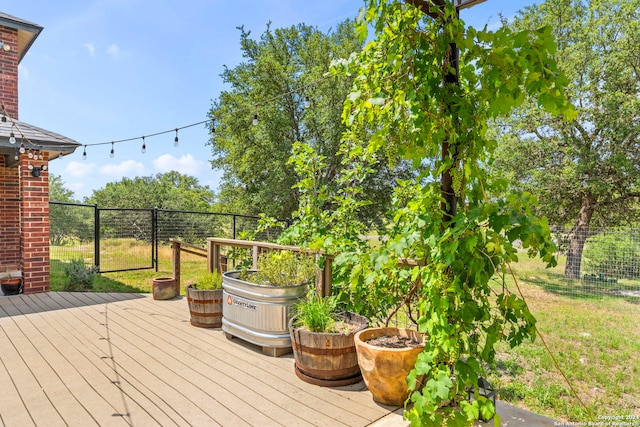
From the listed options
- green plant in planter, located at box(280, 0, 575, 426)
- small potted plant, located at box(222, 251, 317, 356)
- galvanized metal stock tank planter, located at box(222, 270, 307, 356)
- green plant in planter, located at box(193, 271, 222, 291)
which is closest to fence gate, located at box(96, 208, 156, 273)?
green plant in planter, located at box(193, 271, 222, 291)

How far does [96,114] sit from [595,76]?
17.4 m

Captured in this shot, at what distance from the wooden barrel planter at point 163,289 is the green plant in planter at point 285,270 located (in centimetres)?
236

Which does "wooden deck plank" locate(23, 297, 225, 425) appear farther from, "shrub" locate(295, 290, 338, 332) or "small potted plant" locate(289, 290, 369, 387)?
"shrub" locate(295, 290, 338, 332)

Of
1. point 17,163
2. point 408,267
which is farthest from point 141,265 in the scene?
point 408,267

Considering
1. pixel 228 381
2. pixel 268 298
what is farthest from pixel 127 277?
pixel 228 381

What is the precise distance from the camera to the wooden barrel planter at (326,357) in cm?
243

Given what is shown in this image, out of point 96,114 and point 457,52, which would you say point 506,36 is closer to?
point 457,52

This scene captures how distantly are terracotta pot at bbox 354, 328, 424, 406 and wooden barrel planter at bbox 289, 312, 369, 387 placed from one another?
19 centimetres

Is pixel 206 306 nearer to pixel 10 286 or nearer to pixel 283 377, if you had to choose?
pixel 283 377

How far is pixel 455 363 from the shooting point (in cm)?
169

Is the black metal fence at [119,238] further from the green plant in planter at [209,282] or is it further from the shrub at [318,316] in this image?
the shrub at [318,316]

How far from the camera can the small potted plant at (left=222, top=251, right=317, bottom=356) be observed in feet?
9.74

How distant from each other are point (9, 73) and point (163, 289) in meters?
5.03

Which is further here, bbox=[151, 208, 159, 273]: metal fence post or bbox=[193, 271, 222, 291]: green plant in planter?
bbox=[151, 208, 159, 273]: metal fence post
